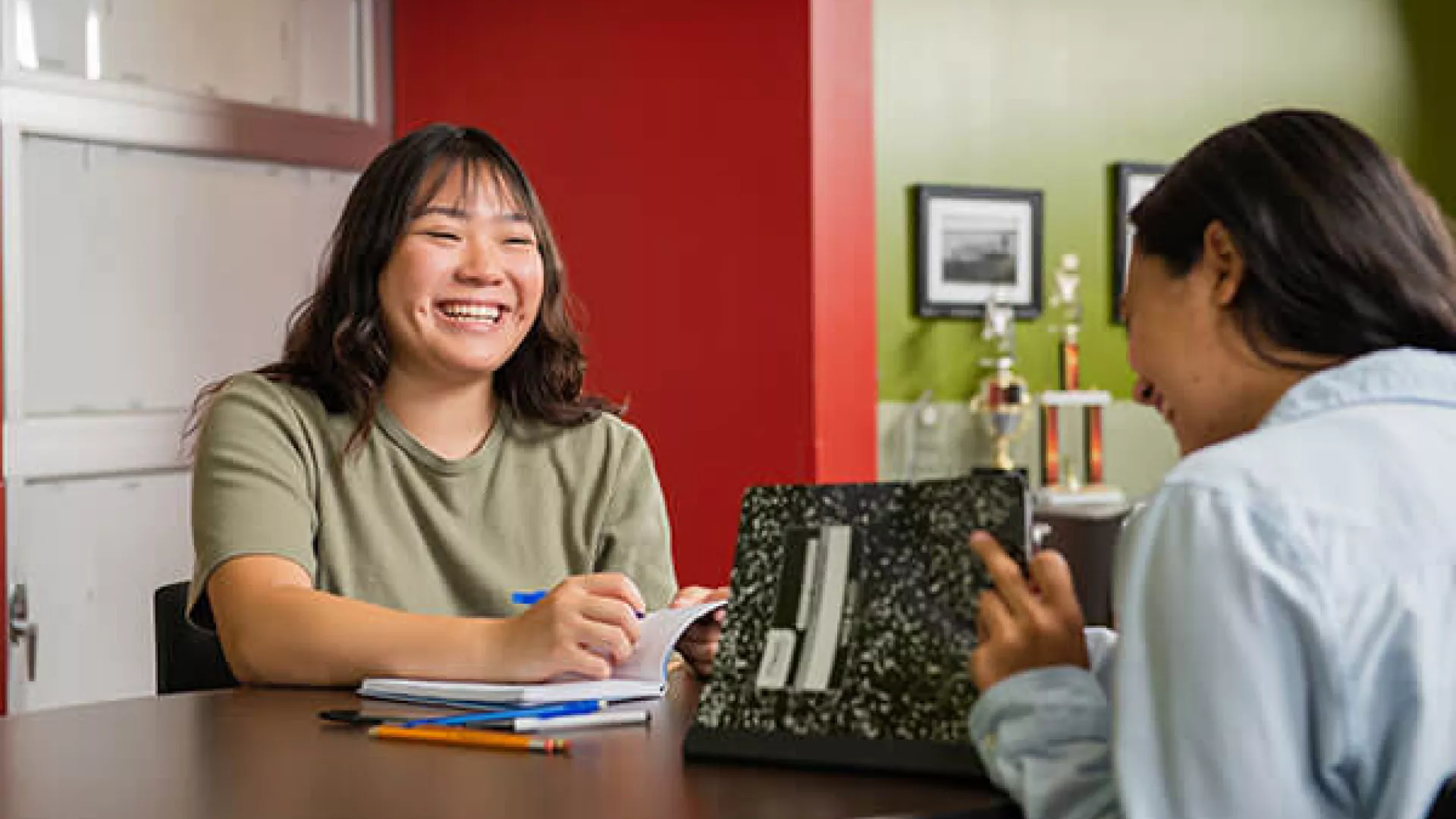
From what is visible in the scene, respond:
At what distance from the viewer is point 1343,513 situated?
41.4 inches

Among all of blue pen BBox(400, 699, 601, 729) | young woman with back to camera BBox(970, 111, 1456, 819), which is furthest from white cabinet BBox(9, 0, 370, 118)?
young woman with back to camera BBox(970, 111, 1456, 819)

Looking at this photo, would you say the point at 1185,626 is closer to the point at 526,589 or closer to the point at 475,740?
the point at 475,740

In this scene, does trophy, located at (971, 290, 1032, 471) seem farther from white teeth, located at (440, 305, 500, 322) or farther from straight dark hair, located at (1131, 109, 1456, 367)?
straight dark hair, located at (1131, 109, 1456, 367)

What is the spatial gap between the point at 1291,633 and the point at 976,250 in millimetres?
4878

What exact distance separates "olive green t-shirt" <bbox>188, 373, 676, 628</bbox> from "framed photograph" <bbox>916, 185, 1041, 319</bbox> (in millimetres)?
3525

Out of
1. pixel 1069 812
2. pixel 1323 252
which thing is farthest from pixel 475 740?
pixel 1323 252

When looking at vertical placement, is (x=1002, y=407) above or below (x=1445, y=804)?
above

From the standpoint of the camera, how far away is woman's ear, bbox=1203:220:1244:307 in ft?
3.93

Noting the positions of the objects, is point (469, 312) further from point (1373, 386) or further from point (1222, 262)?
point (1373, 386)

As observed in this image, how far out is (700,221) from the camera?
13.6 feet

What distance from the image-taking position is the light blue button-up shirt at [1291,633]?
1.03 m

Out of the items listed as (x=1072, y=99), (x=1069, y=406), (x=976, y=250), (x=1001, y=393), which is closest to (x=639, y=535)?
(x=1001, y=393)

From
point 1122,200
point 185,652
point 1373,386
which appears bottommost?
point 185,652

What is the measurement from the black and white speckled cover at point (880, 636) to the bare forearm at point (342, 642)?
0.39 meters
